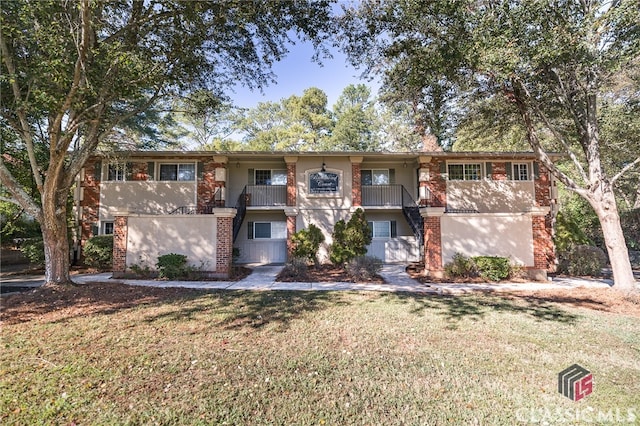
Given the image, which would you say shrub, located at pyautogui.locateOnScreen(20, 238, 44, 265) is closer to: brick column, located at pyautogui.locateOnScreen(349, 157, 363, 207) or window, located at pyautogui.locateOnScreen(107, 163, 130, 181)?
window, located at pyautogui.locateOnScreen(107, 163, 130, 181)

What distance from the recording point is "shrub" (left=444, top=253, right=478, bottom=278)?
966cm

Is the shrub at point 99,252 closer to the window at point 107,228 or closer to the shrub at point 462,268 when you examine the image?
the window at point 107,228

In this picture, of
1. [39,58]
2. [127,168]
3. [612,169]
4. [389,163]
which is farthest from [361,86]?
[39,58]

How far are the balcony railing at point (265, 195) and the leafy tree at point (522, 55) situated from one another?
6927mm

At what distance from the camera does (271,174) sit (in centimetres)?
1470

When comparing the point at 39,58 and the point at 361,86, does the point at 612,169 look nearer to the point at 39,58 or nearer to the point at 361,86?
the point at 361,86

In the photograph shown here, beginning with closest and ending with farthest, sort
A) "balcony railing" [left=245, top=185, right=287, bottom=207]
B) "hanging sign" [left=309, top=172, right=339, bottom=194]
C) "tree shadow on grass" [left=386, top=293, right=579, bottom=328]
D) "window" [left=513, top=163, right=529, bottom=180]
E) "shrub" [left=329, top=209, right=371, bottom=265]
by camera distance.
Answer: "tree shadow on grass" [left=386, top=293, right=579, bottom=328], "shrub" [left=329, top=209, right=371, bottom=265], "hanging sign" [left=309, top=172, right=339, bottom=194], "window" [left=513, top=163, right=529, bottom=180], "balcony railing" [left=245, top=185, right=287, bottom=207]

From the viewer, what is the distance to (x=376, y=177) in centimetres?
1485

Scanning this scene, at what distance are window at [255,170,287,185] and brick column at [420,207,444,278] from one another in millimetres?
7354

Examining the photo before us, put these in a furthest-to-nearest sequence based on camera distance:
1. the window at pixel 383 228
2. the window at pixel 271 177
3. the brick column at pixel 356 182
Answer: the window at pixel 271 177 → the window at pixel 383 228 → the brick column at pixel 356 182

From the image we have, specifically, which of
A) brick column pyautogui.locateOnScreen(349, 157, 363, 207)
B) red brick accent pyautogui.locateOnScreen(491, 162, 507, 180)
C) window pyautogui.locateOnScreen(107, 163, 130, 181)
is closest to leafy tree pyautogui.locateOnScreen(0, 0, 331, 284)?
window pyautogui.locateOnScreen(107, 163, 130, 181)

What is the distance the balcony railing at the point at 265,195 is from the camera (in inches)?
559

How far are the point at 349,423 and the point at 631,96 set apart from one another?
51.4 feet

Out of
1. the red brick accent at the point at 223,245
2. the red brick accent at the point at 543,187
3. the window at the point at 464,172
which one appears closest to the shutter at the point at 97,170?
the red brick accent at the point at 223,245
